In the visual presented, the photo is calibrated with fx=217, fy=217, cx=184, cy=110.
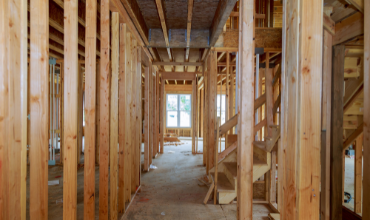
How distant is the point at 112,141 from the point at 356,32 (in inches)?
124

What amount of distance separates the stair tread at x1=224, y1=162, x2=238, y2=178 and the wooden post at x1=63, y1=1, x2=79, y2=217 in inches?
90.5

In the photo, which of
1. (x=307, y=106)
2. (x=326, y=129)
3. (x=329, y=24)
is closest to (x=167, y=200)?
(x=326, y=129)

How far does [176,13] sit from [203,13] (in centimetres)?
45

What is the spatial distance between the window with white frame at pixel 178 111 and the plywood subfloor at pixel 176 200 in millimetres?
6262

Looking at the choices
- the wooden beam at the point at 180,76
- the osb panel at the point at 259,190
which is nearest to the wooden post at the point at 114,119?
the osb panel at the point at 259,190

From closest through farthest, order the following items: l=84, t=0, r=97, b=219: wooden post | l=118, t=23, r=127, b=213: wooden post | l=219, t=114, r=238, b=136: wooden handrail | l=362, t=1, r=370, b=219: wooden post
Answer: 1. l=362, t=1, r=370, b=219: wooden post
2. l=84, t=0, r=97, b=219: wooden post
3. l=118, t=23, r=127, b=213: wooden post
4. l=219, t=114, r=238, b=136: wooden handrail

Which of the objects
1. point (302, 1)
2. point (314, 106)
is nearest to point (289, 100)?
point (314, 106)

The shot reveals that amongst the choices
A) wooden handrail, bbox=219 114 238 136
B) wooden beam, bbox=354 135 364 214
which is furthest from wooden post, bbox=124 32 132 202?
wooden beam, bbox=354 135 364 214

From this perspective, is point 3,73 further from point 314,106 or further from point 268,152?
point 268,152

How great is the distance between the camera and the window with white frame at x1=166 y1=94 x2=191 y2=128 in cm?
1163

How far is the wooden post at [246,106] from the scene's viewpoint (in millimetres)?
1733

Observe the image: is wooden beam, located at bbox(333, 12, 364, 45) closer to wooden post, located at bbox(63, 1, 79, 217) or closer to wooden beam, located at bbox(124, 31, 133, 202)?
wooden beam, located at bbox(124, 31, 133, 202)

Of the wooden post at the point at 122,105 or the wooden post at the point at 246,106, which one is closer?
the wooden post at the point at 246,106

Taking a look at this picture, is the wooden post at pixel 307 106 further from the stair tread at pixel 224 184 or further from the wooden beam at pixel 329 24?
the stair tread at pixel 224 184
